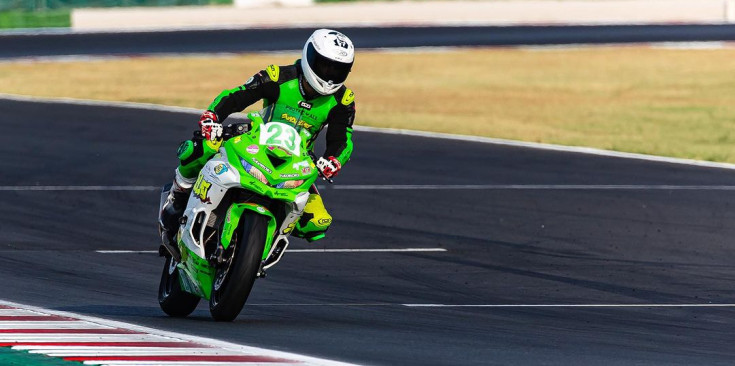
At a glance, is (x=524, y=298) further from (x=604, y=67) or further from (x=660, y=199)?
(x=604, y=67)

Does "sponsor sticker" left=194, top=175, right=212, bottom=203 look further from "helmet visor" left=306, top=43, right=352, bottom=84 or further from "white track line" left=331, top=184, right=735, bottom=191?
"white track line" left=331, top=184, right=735, bottom=191

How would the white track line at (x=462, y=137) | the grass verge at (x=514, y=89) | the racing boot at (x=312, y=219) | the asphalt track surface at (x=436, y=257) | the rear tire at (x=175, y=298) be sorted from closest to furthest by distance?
the asphalt track surface at (x=436, y=257), the racing boot at (x=312, y=219), the rear tire at (x=175, y=298), the white track line at (x=462, y=137), the grass verge at (x=514, y=89)

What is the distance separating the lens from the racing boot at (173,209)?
9.29 m

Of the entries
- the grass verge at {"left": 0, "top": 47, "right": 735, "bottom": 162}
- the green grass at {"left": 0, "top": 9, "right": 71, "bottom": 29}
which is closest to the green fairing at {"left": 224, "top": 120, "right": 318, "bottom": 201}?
the grass verge at {"left": 0, "top": 47, "right": 735, "bottom": 162}

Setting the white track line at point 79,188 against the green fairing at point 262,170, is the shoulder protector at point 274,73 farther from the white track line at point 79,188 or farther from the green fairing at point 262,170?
the white track line at point 79,188

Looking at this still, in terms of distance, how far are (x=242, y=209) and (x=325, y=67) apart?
3.74ft

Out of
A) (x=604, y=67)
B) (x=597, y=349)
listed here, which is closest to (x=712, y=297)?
(x=597, y=349)

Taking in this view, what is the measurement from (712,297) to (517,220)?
4168 millimetres

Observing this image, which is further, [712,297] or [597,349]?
[712,297]

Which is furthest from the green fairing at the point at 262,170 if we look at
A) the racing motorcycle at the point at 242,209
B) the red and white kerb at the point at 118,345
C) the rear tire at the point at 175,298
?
the rear tire at the point at 175,298

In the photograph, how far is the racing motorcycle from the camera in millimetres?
8414

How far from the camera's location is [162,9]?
45.7m

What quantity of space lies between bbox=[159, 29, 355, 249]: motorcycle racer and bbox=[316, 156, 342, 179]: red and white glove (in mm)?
27

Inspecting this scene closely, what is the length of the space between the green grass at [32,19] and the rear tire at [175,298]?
3429 cm
